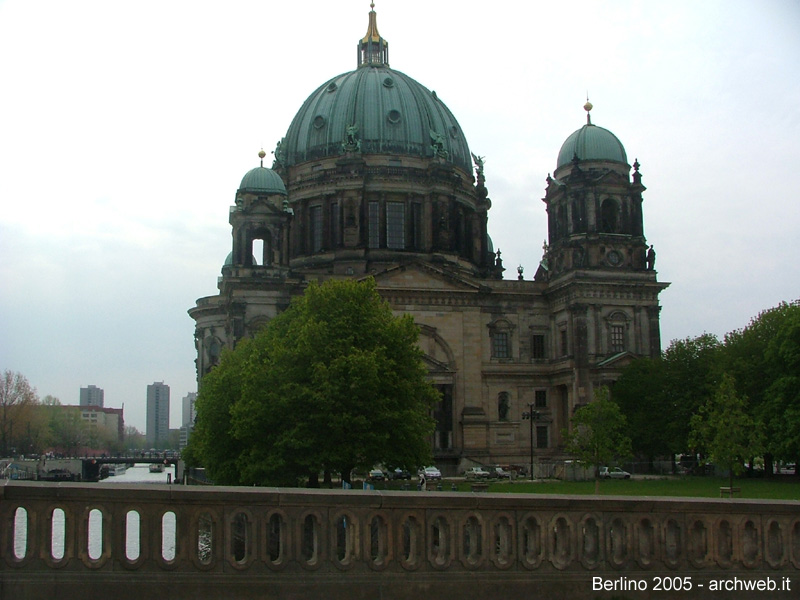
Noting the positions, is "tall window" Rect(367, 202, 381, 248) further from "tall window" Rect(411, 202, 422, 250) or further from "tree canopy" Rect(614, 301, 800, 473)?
"tree canopy" Rect(614, 301, 800, 473)

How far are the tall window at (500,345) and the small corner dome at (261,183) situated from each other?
21.8 m

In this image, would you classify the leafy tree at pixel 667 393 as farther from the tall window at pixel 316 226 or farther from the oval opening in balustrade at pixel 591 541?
the oval opening in balustrade at pixel 591 541

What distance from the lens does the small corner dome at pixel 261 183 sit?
81.0 m

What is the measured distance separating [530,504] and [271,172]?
69.0 meters

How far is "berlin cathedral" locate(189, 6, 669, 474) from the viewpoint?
258 ft

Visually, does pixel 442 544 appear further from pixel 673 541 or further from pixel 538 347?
pixel 538 347

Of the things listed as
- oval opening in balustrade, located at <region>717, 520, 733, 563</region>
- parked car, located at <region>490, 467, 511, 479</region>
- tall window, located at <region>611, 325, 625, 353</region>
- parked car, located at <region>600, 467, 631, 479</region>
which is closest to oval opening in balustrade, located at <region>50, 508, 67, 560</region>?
oval opening in balustrade, located at <region>717, 520, 733, 563</region>

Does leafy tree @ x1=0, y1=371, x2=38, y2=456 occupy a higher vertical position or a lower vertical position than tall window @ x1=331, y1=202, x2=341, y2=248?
lower

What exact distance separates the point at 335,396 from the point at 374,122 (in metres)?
52.6

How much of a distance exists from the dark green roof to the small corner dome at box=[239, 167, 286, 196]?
31.3 feet

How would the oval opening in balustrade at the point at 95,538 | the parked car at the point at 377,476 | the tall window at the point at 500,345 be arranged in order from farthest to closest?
the tall window at the point at 500,345 → the parked car at the point at 377,476 → the oval opening in balustrade at the point at 95,538

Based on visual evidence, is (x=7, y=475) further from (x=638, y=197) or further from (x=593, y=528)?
(x=593, y=528)

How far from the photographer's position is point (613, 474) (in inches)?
2707

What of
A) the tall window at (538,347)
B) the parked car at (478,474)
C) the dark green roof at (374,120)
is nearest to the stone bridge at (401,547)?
the parked car at (478,474)
